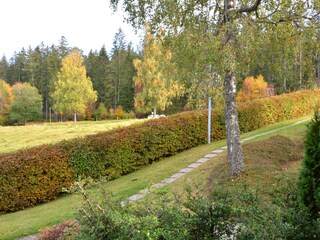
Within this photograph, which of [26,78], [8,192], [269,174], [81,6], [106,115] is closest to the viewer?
[269,174]

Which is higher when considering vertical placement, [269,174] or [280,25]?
[280,25]

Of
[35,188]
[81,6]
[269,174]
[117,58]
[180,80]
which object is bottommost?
[35,188]

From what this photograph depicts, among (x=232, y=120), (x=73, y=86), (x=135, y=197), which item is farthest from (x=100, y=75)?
(x=232, y=120)

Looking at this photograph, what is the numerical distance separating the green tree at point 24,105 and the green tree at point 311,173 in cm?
4208

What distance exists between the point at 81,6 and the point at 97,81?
3950cm

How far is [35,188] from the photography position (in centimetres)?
777

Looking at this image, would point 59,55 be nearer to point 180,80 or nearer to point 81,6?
point 81,6

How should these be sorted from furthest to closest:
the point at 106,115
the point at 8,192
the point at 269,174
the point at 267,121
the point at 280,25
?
the point at 106,115 < the point at 267,121 < the point at 8,192 < the point at 269,174 < the point at 280,25

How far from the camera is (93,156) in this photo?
8898mm

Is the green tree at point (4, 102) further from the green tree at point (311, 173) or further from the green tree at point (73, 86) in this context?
the green tree at point (311, 173)

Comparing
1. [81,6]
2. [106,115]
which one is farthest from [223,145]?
[106,115]

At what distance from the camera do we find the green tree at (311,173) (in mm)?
3156

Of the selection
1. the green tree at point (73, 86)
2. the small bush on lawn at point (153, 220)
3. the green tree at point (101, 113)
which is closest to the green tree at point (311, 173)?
the small bush on lawn at point (153, 220)

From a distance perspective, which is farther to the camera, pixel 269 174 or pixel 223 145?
pixel 223 145
